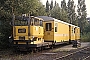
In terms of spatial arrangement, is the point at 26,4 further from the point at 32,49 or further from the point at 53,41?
the point at 32,49

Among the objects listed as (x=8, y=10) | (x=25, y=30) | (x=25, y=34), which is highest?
(x=8, y=10)

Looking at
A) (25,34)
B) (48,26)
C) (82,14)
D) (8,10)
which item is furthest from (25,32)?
(82,14)

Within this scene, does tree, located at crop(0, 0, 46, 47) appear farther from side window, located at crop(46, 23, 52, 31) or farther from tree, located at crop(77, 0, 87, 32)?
tree, located at crop(77, 0, 87, 32)

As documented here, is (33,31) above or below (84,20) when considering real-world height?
below

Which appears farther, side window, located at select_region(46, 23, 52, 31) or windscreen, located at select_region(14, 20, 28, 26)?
side window, located at select_region(46, 23, 52, 31)

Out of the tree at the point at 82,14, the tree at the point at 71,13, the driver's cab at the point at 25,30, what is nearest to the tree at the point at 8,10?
the driver's cab at the point at 25,30

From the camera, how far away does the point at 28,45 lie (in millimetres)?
16375

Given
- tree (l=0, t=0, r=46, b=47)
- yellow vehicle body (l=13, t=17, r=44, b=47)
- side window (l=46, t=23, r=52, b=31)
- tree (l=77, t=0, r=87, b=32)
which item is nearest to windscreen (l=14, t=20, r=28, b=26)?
yellow vehicle body (l=13, t=17, r=44, b=47)

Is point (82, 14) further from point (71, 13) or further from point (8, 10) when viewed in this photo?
point (8, 10)

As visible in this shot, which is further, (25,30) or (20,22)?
(20,22)

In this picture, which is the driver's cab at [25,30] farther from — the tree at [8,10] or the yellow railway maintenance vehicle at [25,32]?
the tree at [8,10]

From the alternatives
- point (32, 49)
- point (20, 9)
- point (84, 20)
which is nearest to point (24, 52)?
point (32, 49)

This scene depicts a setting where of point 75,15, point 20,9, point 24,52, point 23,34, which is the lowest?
point 24,52

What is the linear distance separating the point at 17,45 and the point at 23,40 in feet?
2.04
